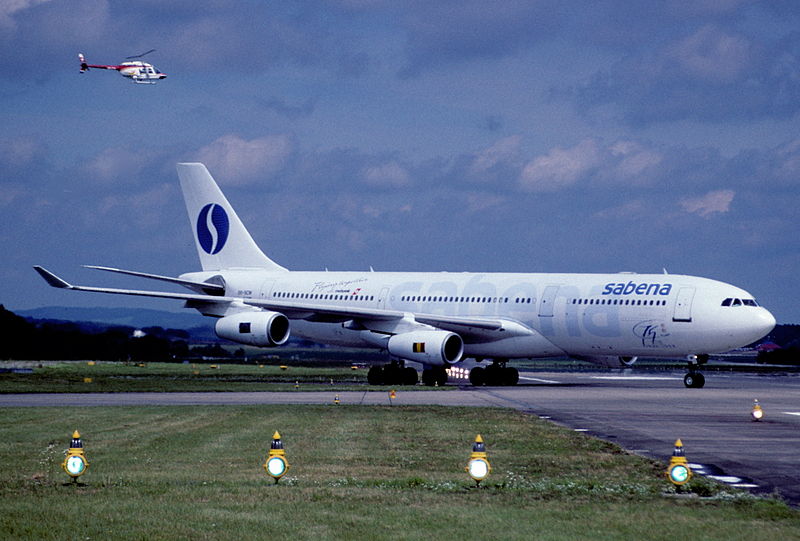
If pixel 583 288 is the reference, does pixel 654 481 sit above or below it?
below

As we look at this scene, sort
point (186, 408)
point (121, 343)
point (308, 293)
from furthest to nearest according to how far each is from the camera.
Result: point (121, 343) → point (308, 293) → point (186, 408)

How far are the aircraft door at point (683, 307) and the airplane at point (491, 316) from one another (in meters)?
0.04

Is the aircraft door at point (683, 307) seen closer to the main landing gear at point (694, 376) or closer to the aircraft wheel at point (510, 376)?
the main landing gear at point (694, 376)

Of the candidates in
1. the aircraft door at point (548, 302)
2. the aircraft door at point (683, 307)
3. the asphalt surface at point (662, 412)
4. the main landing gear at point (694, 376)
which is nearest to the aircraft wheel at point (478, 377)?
the asphalt surface at point (662, 412)

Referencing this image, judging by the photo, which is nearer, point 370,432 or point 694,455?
point 694,455

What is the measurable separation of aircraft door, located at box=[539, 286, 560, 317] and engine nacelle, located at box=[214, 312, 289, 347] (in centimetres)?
1072

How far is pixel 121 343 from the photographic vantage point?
3359 inches

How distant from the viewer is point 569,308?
1941 inches

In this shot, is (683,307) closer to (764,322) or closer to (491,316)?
(764,322)

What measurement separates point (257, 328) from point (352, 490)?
34.9m

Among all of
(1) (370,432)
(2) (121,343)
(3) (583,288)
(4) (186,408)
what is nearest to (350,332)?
(3) (583,288)

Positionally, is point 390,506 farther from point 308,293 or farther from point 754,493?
point 308,293

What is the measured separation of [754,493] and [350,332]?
39.8 metres

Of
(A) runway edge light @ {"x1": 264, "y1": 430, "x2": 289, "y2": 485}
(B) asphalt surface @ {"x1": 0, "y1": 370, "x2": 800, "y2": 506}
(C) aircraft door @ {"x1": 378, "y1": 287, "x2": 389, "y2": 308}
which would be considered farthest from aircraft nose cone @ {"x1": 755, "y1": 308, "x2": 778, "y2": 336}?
(A) runway edge light @ {"x1": 264, "y1": 430, "x2": 289, "y2": 485}
